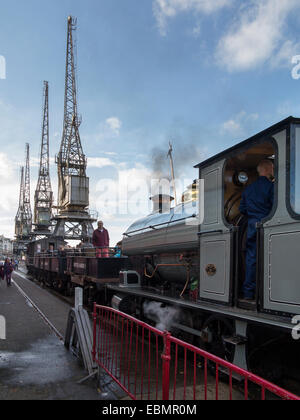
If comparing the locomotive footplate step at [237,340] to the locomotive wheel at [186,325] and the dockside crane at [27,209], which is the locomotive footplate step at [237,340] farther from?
the dockside crane at [27,209]

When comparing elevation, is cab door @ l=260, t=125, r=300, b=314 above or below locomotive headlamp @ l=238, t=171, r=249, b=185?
below

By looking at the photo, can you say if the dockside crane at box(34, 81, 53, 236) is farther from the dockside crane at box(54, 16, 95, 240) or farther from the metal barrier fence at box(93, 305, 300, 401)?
the metal barrier fence at box(93, 305, 300, 401)

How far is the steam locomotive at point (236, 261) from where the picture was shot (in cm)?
390

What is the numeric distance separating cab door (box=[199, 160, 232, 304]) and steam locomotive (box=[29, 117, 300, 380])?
0.5 inches

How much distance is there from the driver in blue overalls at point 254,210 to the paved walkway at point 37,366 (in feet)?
7.79

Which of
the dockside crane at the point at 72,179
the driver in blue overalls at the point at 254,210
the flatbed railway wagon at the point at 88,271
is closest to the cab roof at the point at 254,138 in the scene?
the driver in blue overalls at the point at 254,210

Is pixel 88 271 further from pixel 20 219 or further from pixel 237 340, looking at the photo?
pixel 20 219

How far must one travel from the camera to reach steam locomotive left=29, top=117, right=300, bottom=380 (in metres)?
3.90

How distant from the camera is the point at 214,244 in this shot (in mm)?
5105

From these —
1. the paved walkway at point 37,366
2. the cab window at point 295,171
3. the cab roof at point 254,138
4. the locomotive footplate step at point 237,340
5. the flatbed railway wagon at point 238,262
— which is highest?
the cab roof at point 254,138

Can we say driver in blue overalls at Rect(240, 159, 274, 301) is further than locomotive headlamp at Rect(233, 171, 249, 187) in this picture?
No

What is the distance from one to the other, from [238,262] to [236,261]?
2.5 inches

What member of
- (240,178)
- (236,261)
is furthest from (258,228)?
(240,178)

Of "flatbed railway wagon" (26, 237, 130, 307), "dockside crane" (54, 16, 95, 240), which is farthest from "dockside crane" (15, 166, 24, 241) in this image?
"flatbed railway wagon" (26, 237, 130, 307)
